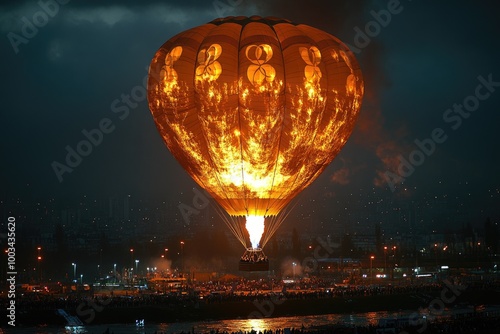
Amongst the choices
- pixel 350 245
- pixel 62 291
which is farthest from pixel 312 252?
pixel 62 291

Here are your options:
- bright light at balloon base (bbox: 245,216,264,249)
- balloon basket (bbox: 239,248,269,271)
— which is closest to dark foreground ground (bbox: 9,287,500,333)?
bright light at balloon base (bbox: 245,216,264,249)

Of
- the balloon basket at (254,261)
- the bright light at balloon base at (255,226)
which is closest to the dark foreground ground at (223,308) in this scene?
the bright light at balloon base at (255,226)

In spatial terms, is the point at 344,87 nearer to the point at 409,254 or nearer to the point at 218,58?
the point at 218,58

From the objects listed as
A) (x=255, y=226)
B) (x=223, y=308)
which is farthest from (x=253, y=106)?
(x=223, y=308)

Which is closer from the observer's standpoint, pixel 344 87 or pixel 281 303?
pixel 344 87

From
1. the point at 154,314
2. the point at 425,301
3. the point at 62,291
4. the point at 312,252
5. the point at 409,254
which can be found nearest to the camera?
the point at 154,314

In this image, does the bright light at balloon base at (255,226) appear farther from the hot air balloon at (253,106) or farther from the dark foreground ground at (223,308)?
the dark foreground ground at (223,308)
